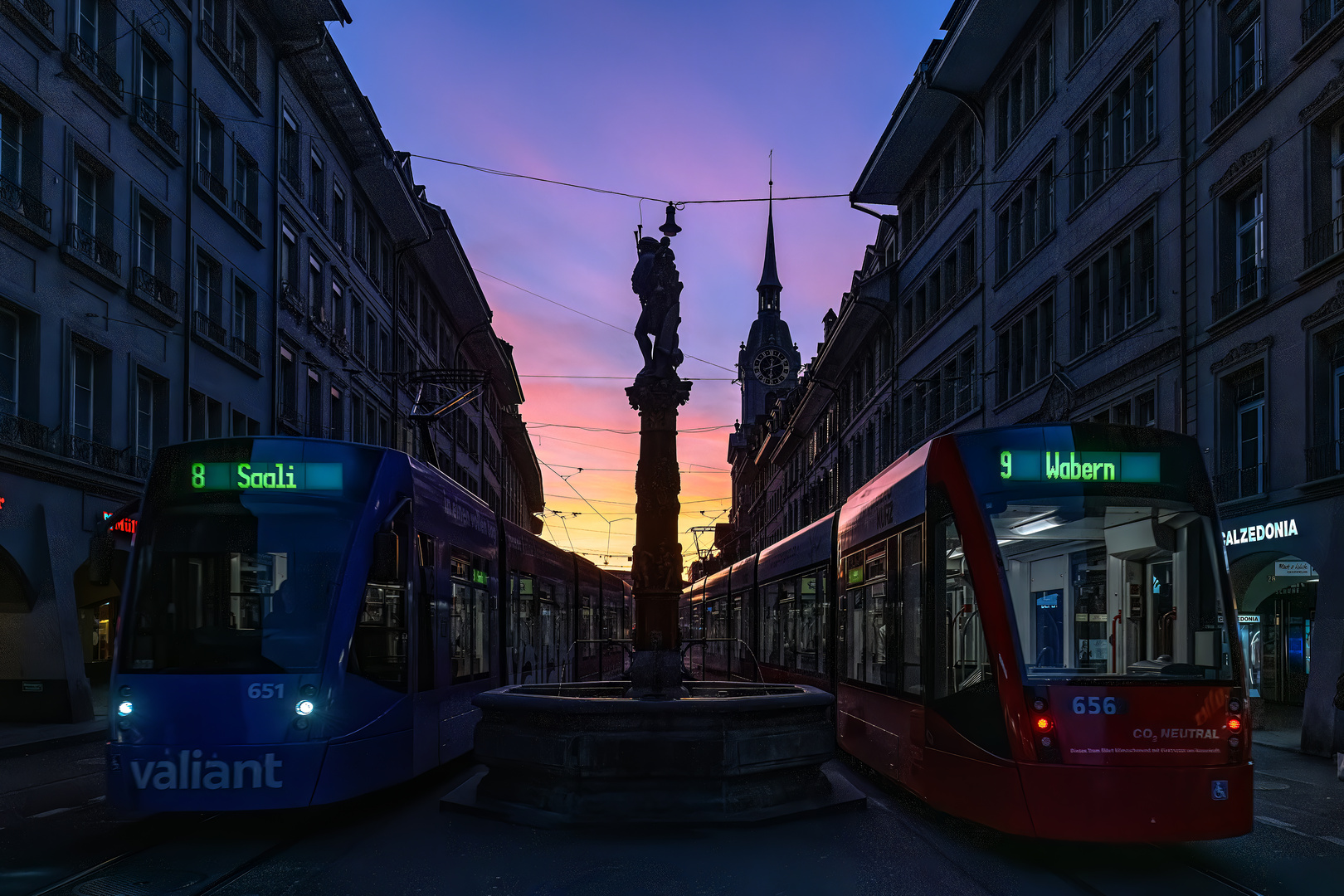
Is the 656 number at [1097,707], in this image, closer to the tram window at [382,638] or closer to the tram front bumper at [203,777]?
the tram window at [382,638]

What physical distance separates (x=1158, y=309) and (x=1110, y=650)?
16.0 meters

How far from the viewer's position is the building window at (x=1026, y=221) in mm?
29094

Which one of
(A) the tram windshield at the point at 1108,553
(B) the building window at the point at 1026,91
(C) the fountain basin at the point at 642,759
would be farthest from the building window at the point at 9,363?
(B) the building window at the point at 1026,91

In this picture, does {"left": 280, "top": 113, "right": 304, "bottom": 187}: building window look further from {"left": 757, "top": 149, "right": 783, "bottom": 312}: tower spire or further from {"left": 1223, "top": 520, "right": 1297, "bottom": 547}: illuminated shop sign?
{"left": 757, "top": 149, "right": 783, "bottom": 312}: tower spire

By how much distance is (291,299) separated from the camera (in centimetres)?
3159

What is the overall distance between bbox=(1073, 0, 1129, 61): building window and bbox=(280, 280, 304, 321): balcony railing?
1796 centimetres

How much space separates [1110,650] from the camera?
30.0 feet

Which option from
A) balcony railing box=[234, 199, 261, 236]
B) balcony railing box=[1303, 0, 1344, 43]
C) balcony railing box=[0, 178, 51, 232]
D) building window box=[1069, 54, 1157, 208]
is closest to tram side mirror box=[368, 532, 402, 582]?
balcony railing box=[0, 178, 51, 232]

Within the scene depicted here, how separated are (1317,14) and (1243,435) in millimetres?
6354

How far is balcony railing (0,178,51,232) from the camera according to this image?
2023cm

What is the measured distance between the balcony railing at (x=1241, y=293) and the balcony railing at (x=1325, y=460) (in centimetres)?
269

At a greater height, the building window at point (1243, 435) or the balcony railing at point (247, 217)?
the balcony railing at point (247, 217)

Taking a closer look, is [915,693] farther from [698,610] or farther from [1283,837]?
[698,610]

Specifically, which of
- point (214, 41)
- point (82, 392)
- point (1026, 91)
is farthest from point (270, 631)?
point (1026, 91)
